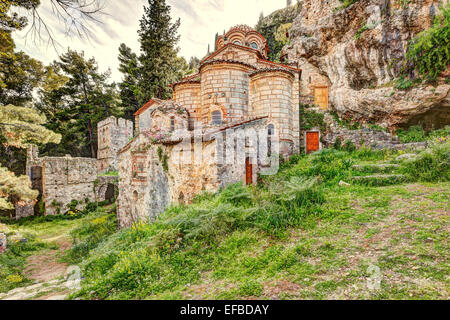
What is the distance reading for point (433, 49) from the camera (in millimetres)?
9359

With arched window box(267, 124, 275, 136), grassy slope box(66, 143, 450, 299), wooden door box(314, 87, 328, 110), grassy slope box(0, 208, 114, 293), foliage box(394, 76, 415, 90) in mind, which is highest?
wooden door box(314, 87, 328, 110)

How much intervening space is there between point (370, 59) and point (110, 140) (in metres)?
23.2

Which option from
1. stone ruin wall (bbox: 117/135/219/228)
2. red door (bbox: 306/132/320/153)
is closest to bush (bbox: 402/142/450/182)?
stone ruin wall (bbox: 117/135/219/228)

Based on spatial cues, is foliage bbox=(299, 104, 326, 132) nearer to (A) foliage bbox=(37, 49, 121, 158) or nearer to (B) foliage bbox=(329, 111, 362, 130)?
(B) foliage bbox=(329, 111, 362, 130)

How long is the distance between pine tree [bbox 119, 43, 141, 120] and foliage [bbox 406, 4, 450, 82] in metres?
27.2

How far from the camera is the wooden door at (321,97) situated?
15.1 m

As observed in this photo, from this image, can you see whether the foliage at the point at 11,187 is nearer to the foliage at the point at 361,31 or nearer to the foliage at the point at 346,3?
the foliage at the point at 361,31

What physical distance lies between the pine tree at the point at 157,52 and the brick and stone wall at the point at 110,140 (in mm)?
4297

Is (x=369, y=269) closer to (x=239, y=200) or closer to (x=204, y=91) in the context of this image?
(x=239, y=200)

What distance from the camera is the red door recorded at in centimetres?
1438

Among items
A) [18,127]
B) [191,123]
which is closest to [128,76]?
[191,123]

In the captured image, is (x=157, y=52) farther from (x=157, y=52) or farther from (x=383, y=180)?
(x=383, y=180)
